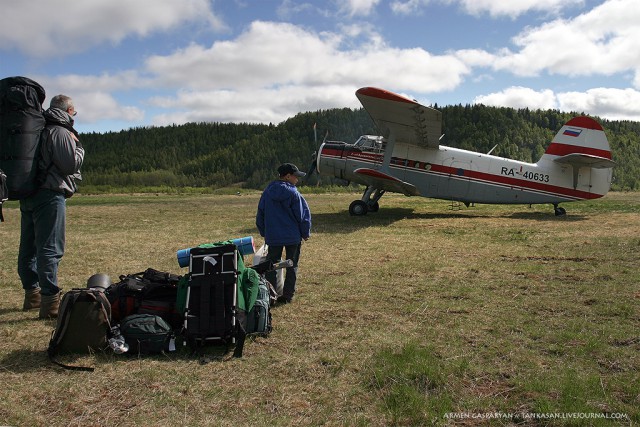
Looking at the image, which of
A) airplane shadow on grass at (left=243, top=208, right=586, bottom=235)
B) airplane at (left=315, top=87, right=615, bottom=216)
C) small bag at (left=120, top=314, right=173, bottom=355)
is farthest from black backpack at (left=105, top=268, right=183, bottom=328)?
airplane at (left=315, top=87, right=615, bottom=216)

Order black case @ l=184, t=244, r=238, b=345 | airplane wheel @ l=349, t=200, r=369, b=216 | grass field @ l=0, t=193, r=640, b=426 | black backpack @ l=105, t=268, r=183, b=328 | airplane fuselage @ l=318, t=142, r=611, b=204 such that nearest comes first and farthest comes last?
grass field @ l=0, t=193, r=640, b=426 < black case @ l=184, t=244, r=238, b=345 < black backpack @ l=105, t=268, r=183, b=328 < airplane fuselage @ l=318, t=142, r=611, b=204 < airplane wheel @ l=349, t=200, r=369, b=216

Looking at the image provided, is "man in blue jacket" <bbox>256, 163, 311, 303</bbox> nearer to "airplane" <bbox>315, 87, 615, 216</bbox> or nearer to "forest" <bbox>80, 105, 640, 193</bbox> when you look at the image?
"airplane" <bbox>315, 87, 615, 216</bbox>

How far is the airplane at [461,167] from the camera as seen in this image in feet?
46.9

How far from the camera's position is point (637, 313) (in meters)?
4.73

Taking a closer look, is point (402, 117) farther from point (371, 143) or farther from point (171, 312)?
point (171, 312)

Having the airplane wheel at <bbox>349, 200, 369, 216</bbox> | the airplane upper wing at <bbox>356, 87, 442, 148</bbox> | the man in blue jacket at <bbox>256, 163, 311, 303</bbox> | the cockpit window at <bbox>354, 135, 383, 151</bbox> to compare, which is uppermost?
the airplane upper wing at <bbox>356, 87, 442, 148</bbox>

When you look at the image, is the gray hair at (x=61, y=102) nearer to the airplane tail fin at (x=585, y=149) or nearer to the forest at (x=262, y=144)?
the airplane tail fin at (x=585, y=149)

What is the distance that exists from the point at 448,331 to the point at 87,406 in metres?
3.13

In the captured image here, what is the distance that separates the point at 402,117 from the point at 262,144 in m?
86.0

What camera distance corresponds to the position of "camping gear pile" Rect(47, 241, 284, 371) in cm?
386

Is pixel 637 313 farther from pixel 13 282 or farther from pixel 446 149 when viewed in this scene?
pixel 446 149

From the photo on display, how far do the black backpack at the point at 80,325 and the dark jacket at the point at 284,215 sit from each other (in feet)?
6.97

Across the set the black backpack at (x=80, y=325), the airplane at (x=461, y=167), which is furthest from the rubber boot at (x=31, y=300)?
the airplane at (x=461, y=167)

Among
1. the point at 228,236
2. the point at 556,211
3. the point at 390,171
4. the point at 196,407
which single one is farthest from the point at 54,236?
the point at 556,211
